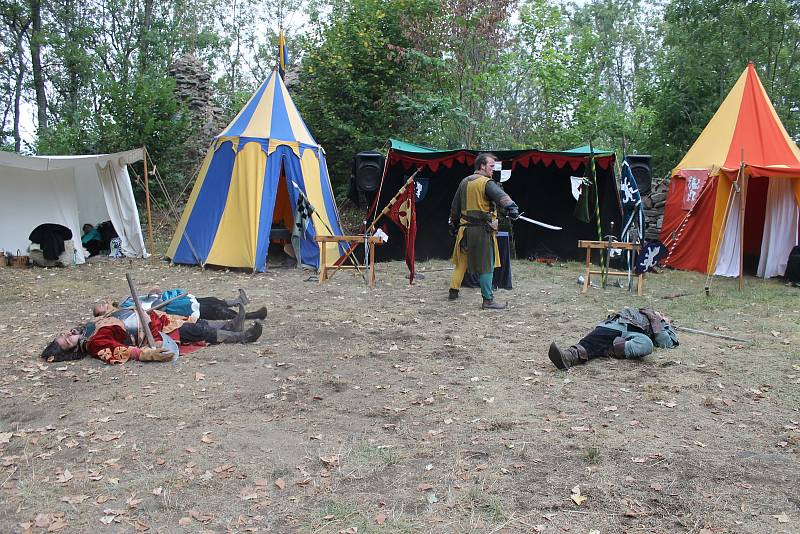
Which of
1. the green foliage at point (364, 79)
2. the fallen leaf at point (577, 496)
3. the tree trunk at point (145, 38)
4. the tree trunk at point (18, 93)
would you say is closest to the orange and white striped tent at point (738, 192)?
the green foliage at point (364, 79)

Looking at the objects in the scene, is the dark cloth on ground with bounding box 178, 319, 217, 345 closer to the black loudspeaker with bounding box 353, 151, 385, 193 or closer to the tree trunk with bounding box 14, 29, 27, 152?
the black loudspeaker with bounding box 353, 151, 385, 193

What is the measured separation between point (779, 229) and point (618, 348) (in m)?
6.56

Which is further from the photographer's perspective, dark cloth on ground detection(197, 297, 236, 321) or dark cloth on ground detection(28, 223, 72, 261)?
dark cloth on ground detection(28, 223, 72, 261)

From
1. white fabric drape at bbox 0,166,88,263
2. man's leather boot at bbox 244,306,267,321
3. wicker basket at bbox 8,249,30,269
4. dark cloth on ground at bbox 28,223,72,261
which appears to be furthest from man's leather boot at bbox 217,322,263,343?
wicker basket at bbox 8,249,30,269

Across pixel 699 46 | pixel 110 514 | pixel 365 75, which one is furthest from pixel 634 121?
pixel 110 514

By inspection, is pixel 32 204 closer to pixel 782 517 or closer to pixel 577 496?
pixel 577 496

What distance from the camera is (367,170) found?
10398mm

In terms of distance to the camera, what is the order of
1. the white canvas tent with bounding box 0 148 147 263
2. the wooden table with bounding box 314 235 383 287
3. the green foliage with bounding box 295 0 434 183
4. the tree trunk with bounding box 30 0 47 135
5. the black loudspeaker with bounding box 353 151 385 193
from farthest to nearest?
the tree trunk with bounding box 30 0 47 135 → the green foliage with bounding box 295 0 434 183 → the white canvas tent with bounding box 0 148 147 263 → the black loudspeaker with bounding box 353 151 385 193 → the wooden table with bounding box 314 235 383 287

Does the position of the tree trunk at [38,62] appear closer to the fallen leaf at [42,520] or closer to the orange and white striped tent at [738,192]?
the orange and white striped tent at [738,192]

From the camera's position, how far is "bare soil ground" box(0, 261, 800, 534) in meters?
2.68

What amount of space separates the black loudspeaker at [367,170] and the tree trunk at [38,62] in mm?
13323

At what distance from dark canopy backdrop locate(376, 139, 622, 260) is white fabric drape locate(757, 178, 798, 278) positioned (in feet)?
7.64

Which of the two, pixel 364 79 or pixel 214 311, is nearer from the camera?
pixel 214 311

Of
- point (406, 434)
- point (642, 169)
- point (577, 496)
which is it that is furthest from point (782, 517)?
point (642, 169)
